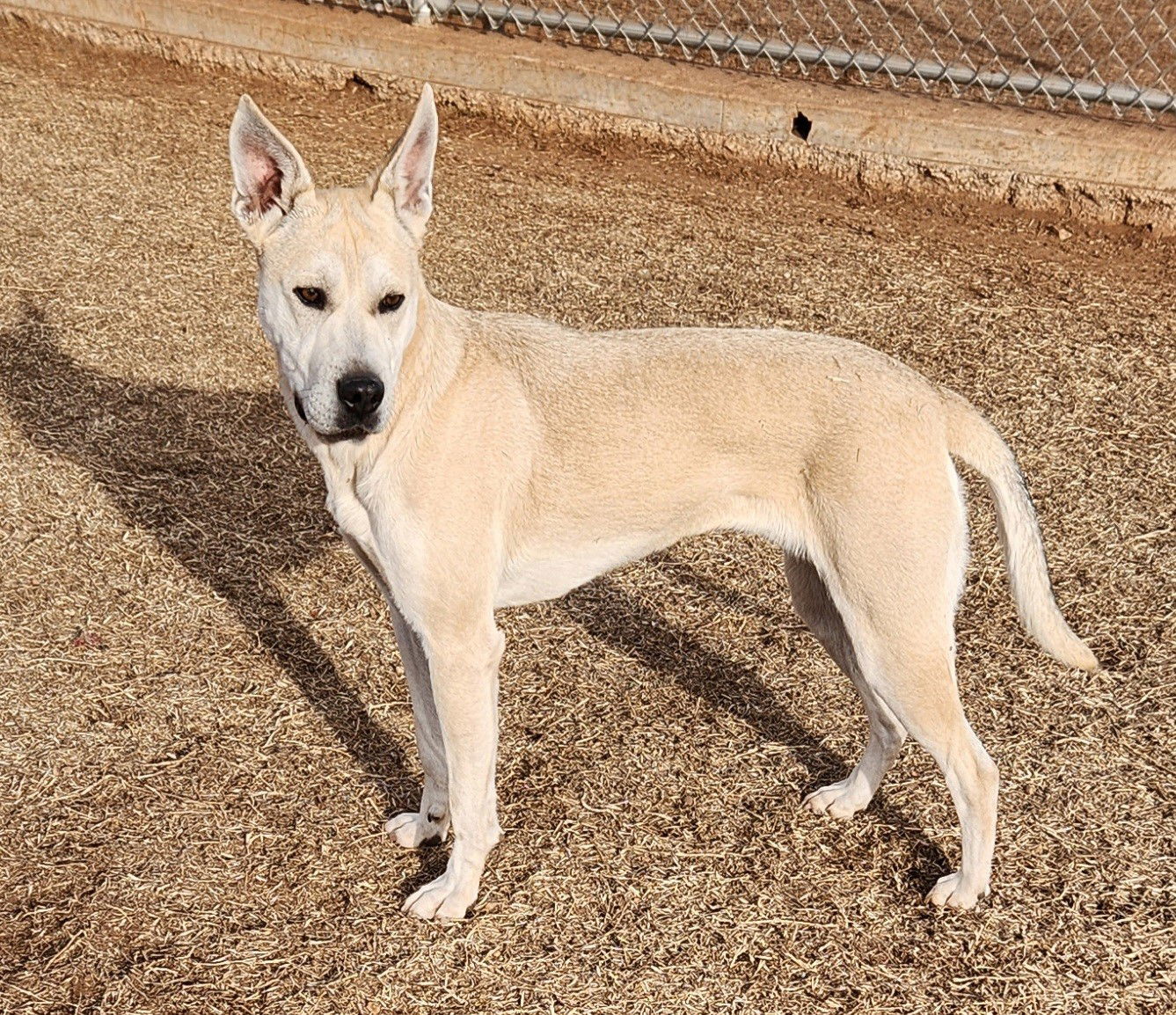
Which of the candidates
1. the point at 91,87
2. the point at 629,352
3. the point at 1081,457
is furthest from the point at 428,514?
the point at 91,87

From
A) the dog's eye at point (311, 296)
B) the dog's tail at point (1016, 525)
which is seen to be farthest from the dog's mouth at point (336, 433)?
the dog's tail at point (1016, 525)

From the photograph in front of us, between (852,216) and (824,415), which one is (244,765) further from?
(852,216)

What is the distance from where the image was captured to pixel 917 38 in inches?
326

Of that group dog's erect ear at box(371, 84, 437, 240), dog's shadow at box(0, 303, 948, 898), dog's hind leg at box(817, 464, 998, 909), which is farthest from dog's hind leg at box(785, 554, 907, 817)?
dog's erect ear at box(371, 84, 437, 240)

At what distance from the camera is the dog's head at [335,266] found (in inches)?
117

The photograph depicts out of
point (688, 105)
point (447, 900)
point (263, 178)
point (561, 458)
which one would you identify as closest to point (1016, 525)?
point (561, 458)

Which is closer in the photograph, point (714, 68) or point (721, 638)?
point (721, 638)

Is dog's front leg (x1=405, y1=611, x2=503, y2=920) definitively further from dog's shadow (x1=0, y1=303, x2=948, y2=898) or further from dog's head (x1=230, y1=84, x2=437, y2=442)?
dog's head (x1=230, y1=84, x2=437, y2=442)

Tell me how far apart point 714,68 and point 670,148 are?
578 millimetres

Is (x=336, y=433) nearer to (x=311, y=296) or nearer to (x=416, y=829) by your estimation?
(x=311, y=296)

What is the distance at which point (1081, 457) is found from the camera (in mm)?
5250

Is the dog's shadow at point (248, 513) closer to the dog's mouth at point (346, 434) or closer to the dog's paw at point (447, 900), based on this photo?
the dog's paw at point (447, 900)

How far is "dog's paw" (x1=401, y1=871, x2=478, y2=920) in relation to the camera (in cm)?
344

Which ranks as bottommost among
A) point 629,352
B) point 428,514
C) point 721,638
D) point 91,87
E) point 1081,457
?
point 91,87
